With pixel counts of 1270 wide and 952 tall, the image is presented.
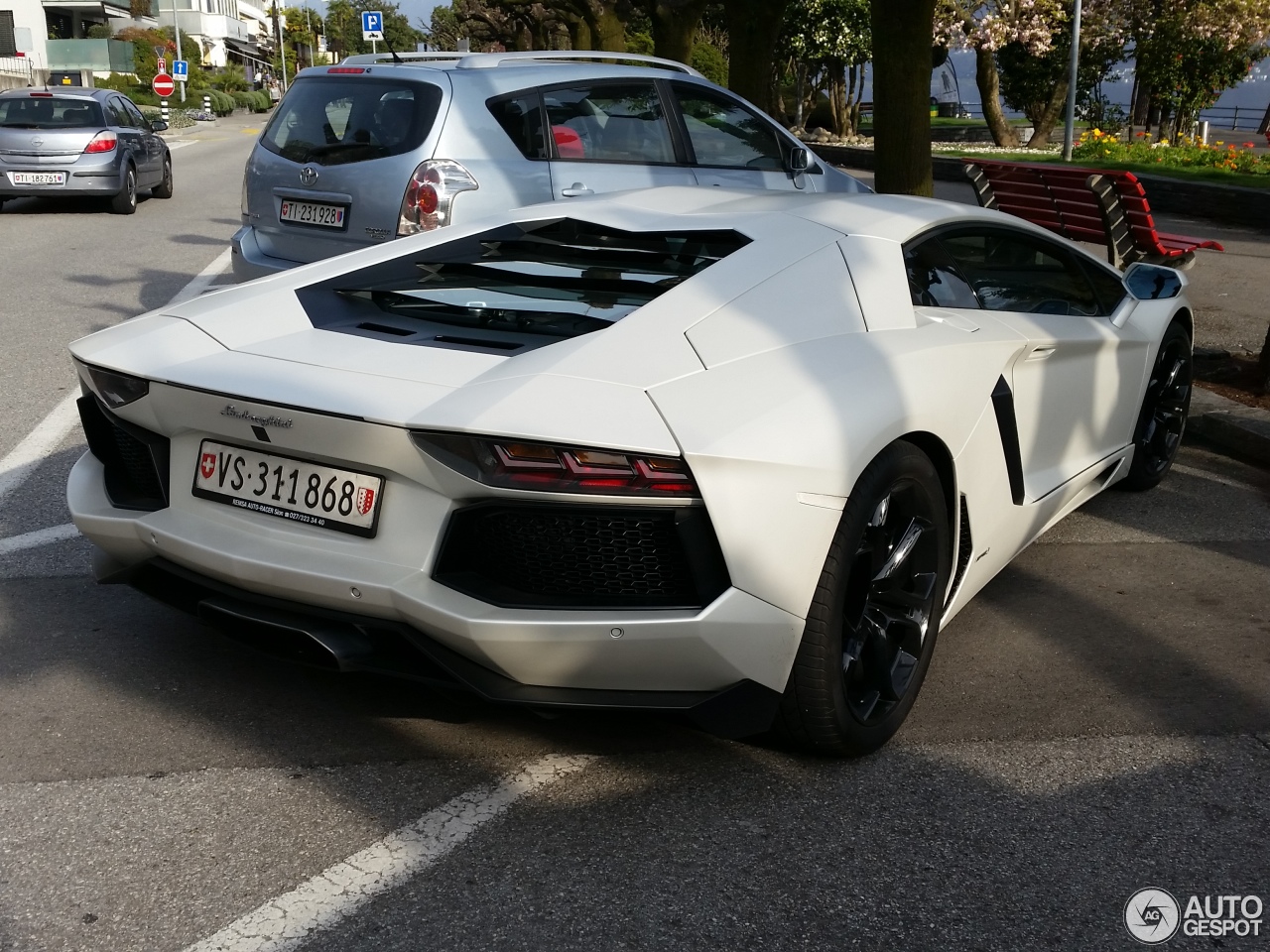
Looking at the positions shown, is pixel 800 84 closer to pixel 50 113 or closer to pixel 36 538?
pixel 50 113

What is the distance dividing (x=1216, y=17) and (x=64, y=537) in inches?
1265

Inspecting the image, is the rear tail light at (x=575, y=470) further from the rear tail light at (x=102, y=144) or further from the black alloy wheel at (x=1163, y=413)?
the rear tail light at (x=102, y=144)

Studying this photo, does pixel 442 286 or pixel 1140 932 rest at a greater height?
pixel 442 286

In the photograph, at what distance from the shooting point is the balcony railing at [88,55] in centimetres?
7562

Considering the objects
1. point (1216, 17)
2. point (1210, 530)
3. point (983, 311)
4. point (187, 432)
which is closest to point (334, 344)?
point (187, 432)

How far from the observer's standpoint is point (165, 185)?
64.9 feet

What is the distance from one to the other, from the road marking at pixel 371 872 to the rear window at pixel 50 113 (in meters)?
16.2

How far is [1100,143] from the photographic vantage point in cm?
2741

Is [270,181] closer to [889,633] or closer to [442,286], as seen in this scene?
[442,286]

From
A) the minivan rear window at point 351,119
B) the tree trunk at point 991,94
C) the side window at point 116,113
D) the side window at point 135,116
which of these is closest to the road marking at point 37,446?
the minivan rear window at point 351,119

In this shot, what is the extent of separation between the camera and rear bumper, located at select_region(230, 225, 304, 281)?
25.9 ft

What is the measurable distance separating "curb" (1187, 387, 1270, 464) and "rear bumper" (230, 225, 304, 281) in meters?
4.87

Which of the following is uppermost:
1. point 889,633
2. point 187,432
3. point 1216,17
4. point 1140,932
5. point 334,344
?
point 1216,17

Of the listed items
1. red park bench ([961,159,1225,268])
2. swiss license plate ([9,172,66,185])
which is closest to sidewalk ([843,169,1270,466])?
red park bench ([961,159,1225,268])
